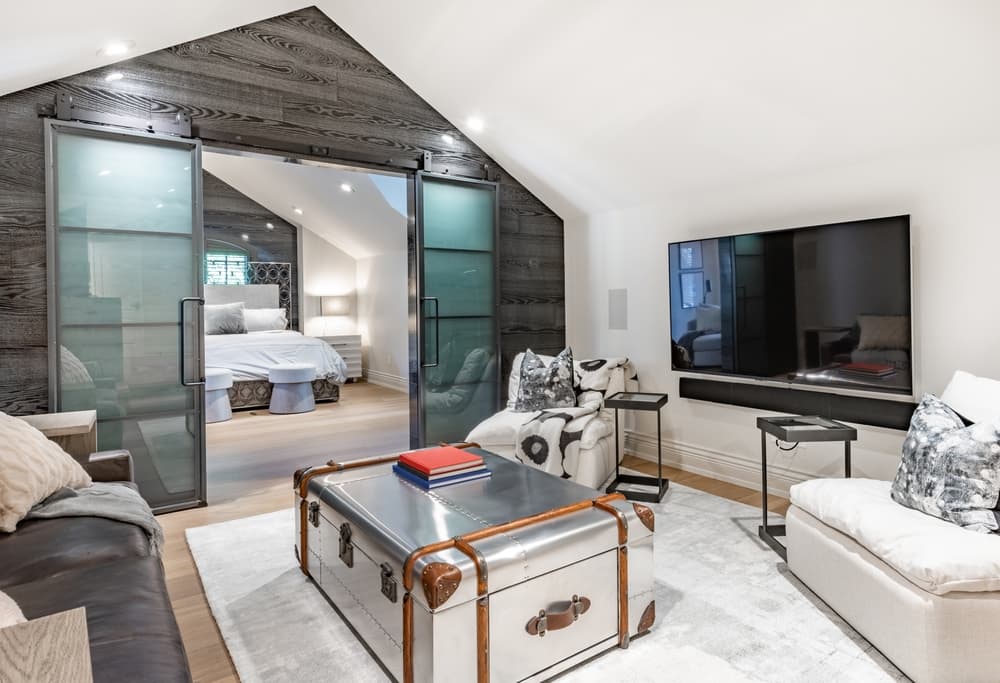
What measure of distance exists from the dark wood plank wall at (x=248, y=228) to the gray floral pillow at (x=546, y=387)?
5.93 metres

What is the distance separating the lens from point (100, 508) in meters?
1.93

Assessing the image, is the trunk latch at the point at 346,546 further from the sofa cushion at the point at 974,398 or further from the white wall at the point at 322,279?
the white wall at the point at 322,279

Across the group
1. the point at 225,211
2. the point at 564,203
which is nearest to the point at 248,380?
the point at 225,211

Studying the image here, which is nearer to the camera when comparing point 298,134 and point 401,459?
point 401,459

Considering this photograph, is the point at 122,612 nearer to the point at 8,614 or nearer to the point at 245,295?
the point at 8,614

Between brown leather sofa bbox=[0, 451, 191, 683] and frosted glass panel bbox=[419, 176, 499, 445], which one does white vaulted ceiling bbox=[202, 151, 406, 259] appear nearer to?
frosted glass panel bbox=[419, 176, 499, 445]

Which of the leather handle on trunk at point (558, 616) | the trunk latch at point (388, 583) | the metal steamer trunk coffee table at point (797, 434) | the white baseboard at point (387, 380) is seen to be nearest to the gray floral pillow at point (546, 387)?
the metal steamer trunk coffee table at point (797, 434)

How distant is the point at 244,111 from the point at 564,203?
2.41 m

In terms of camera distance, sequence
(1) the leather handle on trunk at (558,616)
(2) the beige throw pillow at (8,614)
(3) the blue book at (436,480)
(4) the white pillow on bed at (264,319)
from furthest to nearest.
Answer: (4) the white pillow on bed at (264,319), (3) the blue book at (436,480), (1) the leather handle on trunk at (558,616), (2) the beige throw pillow at (8,614)

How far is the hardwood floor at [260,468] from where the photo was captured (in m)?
2.08

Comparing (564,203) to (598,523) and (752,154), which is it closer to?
(752,154)

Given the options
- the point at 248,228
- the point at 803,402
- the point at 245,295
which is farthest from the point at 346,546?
the point at 248,228

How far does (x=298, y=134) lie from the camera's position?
3.68 metres

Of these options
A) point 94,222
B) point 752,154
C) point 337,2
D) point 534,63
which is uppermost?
point 337,2
